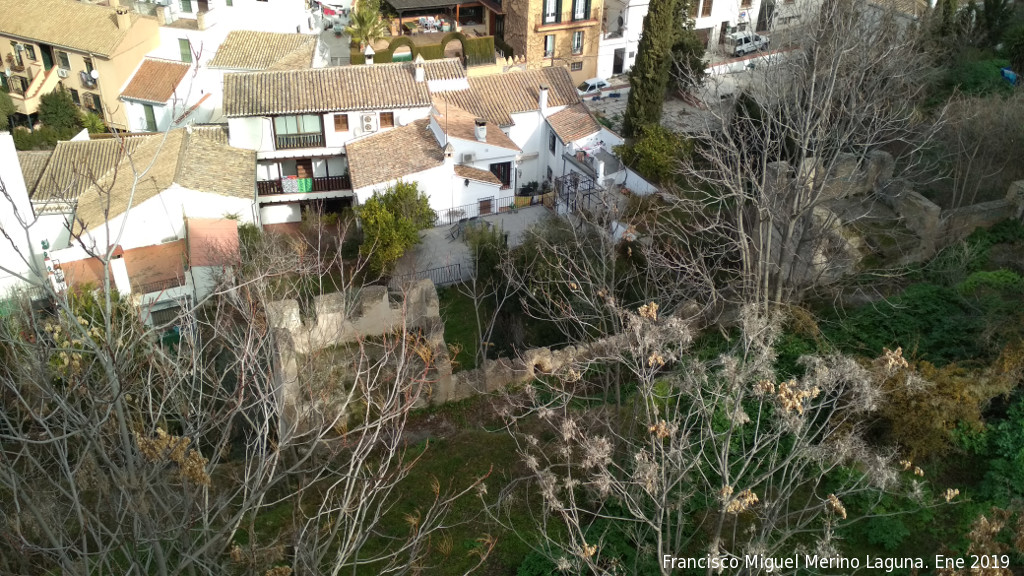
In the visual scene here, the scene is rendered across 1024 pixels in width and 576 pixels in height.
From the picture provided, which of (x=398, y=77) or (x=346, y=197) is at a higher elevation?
(x=398, y=77)

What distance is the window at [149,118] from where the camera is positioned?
148 feet

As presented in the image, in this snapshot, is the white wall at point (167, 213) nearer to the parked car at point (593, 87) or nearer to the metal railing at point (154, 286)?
the metal railing at point (154, 286)

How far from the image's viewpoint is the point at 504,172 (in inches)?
1518

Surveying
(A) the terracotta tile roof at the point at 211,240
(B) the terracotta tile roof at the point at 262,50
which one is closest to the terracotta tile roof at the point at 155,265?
(A) the terracotta tile roof at the point at 211,240

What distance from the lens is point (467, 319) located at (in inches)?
1140

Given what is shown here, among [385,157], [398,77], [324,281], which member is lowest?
[324,281]

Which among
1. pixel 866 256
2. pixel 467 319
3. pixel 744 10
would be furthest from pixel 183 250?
pixel 744 10

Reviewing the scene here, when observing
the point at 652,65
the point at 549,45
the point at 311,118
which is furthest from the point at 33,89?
the point at 652,65

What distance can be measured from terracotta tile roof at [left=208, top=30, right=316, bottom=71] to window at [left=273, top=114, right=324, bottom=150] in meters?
8.16

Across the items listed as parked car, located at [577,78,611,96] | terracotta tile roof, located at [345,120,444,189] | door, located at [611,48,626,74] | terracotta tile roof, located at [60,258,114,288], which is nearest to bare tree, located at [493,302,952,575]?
terracotta tile roof, located at [345,120,444,189]

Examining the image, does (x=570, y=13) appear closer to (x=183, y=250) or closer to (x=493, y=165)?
(x=493, y=165)

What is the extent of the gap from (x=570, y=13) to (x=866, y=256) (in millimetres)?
31880

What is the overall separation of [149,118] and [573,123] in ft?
79.6

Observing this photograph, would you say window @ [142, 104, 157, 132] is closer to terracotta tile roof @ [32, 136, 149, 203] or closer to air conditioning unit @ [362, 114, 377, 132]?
terracotta tile roof @ [32, 136, 149, 203]
